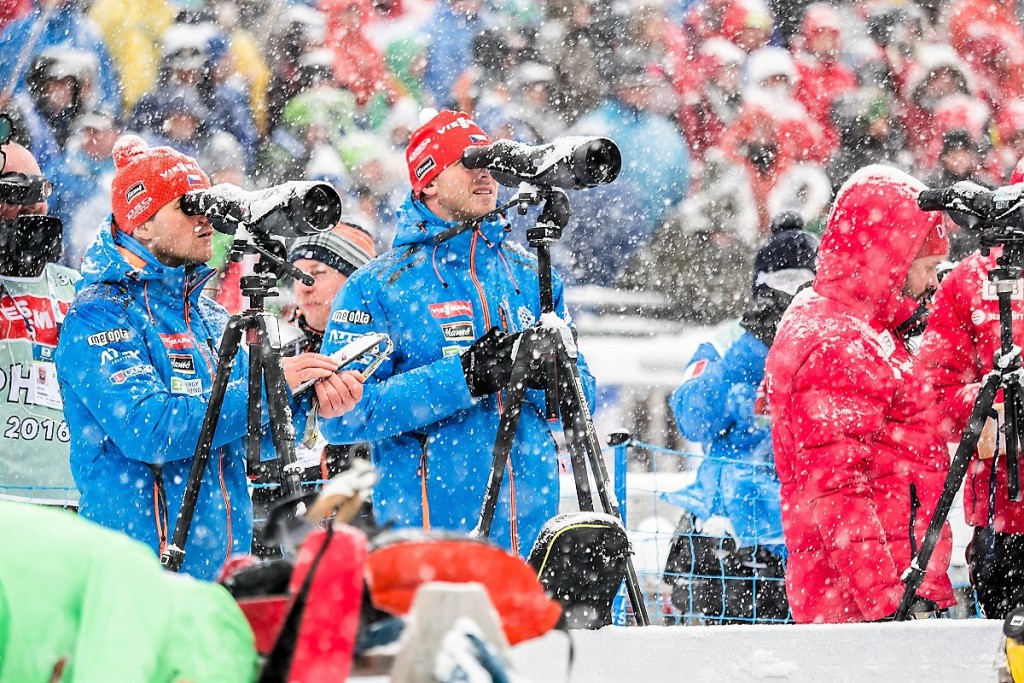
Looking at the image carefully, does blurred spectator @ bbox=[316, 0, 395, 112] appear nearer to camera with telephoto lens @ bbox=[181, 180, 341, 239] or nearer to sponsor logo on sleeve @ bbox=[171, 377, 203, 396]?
sponsor logo on sleeve @ bbox=[171, 377, 203, 396]

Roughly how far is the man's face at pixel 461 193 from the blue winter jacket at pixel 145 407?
67cm

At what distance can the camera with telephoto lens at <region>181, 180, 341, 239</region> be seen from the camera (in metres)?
3.31

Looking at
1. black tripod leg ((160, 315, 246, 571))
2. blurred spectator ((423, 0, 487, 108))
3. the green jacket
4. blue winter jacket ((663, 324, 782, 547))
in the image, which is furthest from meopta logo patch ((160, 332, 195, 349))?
blurred spectator ((423, 0, 487, 108))

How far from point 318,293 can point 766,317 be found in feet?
5.30

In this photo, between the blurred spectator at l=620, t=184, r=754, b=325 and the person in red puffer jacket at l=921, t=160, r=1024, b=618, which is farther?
the blurred spectator at l=620, t=184, r=754, b=325

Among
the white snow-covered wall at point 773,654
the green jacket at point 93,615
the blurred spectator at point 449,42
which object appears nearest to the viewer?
the green jacket at point 93,615

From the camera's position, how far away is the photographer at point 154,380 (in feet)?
11.2

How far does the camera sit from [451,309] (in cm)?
381

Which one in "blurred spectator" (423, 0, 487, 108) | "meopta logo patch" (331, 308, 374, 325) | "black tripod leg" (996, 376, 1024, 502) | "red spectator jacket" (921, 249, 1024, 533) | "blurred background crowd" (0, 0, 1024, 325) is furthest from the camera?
"blurred spectator" (423, 0, 487, 108)

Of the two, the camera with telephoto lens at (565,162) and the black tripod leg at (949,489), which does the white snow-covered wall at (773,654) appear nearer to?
the black tripod leg at (949,489)

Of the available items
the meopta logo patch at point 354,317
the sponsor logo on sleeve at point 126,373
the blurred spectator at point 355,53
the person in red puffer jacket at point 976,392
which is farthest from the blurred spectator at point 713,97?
the sponsor logo on sleeve at point 126,373

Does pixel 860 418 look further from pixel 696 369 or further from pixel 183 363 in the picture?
pixel 696 369

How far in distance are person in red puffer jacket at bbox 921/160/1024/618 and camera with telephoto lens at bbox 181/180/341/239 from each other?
67.5 inches

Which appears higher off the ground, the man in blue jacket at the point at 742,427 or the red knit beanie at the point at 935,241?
the red knit beanie at the point at 935,241
